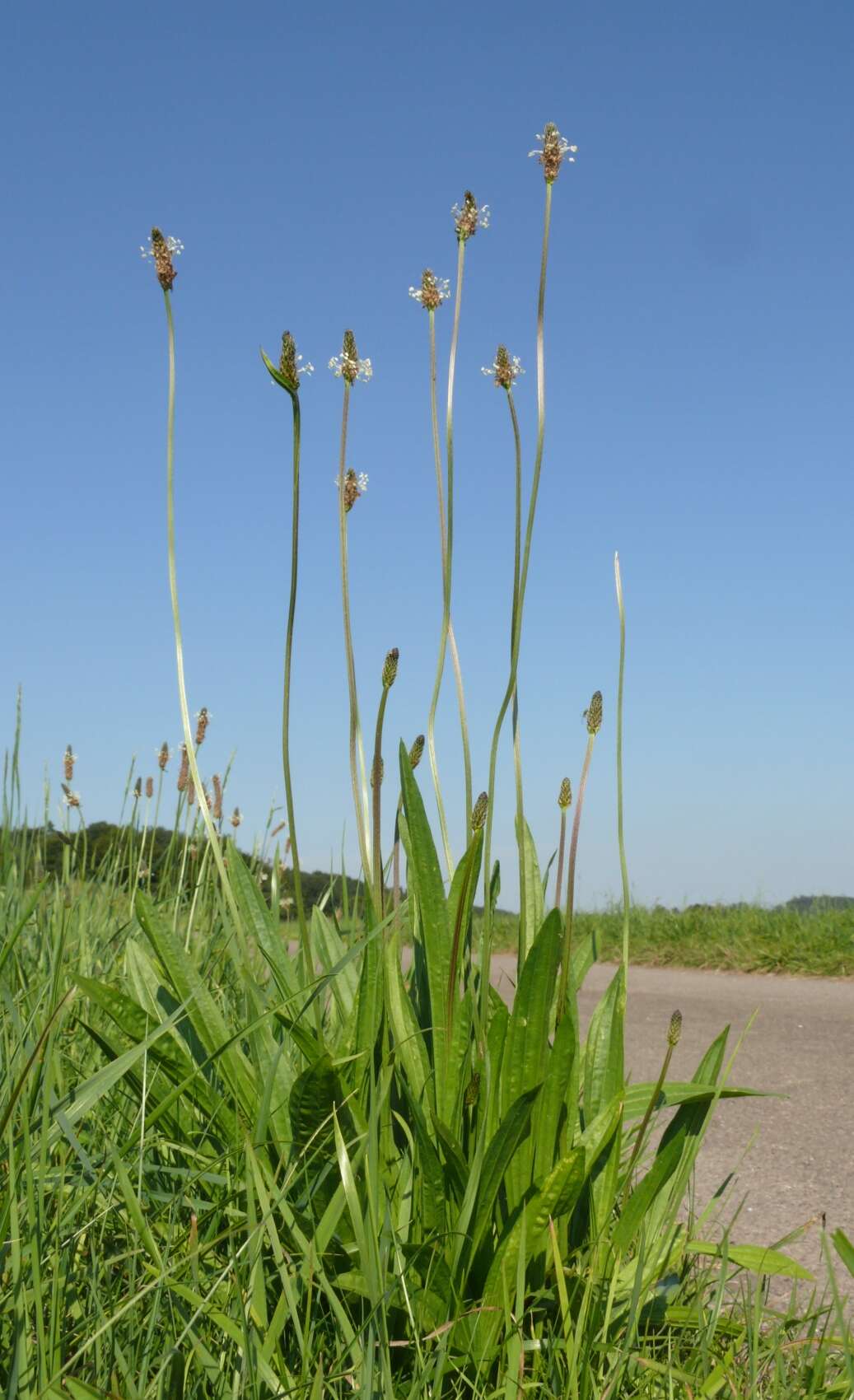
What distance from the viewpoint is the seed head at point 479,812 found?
A: 1750mm

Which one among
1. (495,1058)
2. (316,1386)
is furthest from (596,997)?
(316,1386)

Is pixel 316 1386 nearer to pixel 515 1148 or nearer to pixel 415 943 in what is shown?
pixel 515 1148

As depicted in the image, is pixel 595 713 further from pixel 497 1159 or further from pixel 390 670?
pixel 497 1159

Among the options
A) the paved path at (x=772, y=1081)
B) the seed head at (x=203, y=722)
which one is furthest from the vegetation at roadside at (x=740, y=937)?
the seed head at (x=203, y=722)

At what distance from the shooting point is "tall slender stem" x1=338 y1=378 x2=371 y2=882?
1633mm

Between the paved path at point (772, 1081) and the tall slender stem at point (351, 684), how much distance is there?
1.29 ft

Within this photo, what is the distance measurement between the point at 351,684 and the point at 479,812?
29 cm

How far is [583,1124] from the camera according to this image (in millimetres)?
1822

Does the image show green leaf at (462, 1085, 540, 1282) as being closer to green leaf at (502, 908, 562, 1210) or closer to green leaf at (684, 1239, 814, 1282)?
green leaf at (502, 908, 562, 1210)

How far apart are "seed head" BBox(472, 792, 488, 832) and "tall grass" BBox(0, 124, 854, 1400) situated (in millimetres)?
60

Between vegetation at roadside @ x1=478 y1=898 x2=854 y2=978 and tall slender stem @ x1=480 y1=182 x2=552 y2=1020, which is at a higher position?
tall slender stem @ x1=480 y1=182 x2=552 y2=1020

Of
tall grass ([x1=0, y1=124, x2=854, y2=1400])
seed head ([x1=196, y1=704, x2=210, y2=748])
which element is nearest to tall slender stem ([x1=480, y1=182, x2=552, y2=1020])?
tall grass ([x1=0, y1=124, x2=854, y2=1400])

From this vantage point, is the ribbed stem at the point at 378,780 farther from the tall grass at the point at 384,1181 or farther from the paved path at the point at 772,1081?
the paved path at the point at 772,1081

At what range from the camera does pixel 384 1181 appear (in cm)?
161
